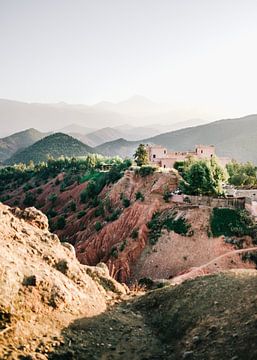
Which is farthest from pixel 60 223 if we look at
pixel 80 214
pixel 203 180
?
pixel 203 180

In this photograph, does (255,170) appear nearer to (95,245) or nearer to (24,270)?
(95,245)

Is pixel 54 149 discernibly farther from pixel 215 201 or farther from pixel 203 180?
pixel 215 201

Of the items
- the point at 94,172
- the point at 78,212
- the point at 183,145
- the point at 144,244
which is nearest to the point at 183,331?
the point at 144,244

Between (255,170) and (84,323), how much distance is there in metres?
45.4

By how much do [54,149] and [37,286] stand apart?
363 feet

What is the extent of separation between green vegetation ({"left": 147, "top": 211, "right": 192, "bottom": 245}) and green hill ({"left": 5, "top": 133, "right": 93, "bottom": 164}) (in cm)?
8150

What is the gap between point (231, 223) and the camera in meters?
32.7

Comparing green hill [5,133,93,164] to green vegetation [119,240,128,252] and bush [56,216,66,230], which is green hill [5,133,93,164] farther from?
green vegetation [119,240,128,252]

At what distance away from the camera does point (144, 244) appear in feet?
114

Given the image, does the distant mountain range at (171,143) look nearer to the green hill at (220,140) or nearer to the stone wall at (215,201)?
the green hill at (220,140)

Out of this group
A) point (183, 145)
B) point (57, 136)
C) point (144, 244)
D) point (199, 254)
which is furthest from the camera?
point (183, 145)

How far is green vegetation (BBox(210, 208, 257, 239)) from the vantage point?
31984 millimetres

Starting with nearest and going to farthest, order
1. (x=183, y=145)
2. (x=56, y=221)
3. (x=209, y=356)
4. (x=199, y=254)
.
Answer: (x=209, y=356)
(x=199, y=254)
(x=56, y=221)
(x=183, y=145)

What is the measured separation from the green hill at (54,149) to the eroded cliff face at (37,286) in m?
101
